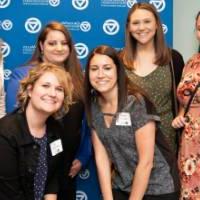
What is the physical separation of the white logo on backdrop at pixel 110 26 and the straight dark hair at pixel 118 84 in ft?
2.83

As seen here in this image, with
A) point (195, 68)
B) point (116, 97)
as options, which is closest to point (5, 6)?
point (116, 97)

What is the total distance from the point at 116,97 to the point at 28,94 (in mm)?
511

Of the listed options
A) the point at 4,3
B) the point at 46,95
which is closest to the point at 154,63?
the point at 46,95

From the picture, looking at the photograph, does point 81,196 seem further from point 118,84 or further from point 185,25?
point 185,25

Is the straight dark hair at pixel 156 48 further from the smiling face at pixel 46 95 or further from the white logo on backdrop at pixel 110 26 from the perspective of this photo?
the smiling face at pixel 46 95

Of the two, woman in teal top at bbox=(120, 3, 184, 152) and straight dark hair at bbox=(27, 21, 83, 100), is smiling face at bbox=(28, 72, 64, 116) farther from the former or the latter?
woman in teal top at bbox=(120, 3, 184, 152)

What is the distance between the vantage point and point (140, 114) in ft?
6.93

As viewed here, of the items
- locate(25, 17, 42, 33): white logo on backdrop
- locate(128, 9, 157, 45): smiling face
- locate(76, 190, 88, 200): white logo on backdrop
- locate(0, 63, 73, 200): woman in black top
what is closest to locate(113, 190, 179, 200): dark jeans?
locate(0, 63, 73, 200): woman in black top

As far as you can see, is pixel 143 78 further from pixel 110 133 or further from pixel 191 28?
pixel 191 28

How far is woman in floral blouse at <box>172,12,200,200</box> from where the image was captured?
2365 millimetres

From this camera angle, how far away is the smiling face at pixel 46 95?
2.04 m

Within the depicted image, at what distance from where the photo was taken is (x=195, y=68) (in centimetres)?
246

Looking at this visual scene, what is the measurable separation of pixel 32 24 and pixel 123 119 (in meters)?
1.32

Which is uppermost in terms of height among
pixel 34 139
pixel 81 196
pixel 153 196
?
pixel 34 139
